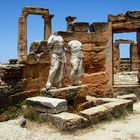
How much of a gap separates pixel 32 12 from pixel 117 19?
27.2 ft

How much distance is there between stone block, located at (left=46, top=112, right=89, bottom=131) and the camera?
301 inches

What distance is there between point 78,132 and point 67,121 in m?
0.37

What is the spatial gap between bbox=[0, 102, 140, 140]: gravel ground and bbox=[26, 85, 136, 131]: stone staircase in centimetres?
20

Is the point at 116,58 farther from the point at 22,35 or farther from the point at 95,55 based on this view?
the point at 95,55

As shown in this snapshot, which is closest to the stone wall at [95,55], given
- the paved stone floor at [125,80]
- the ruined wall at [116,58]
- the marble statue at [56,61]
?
the paved stone floor at [125,80]

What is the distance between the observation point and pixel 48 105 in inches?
332

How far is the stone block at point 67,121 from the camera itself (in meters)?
7.65

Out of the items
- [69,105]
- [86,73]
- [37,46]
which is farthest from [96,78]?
[69,105]

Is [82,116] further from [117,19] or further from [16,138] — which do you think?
[117,19]

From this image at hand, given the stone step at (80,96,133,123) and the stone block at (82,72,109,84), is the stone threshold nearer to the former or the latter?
the stone step at (80,96,133,123)

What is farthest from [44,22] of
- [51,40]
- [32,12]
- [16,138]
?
[16,138]

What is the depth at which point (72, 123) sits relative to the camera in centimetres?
771

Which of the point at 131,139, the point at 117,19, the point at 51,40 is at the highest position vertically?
the point at 117,19

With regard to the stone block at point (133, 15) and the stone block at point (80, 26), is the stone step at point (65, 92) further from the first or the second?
the stone block at point (133, 15)
